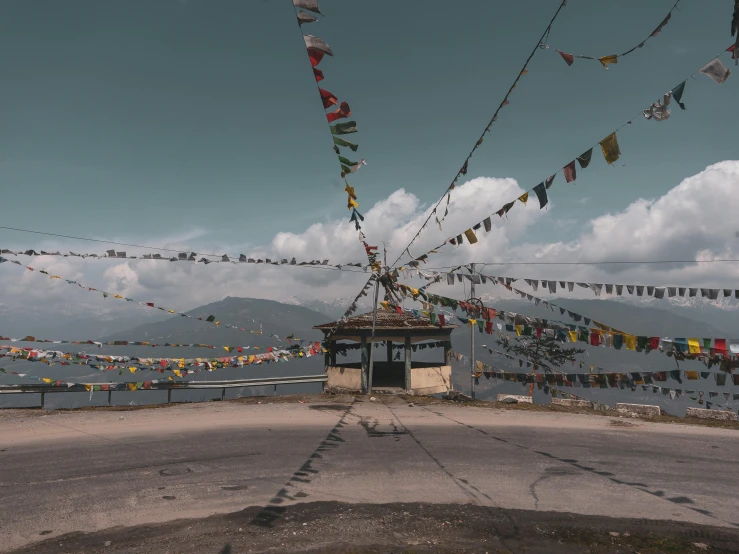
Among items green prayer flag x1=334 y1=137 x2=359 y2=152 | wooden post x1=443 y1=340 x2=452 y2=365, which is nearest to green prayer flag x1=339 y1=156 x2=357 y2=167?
green prayer flag x1=334 y1=137 x2=359 y2=152

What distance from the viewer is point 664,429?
14.2 meters

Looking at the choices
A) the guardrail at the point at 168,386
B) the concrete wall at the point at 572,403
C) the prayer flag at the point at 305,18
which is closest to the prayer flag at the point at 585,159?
the prayer flag at the point at 305,18

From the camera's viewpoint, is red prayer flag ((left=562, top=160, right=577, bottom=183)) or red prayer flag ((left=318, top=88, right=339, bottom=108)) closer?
red prayer flag ((left=318, top=88, right=339, bottom=108))

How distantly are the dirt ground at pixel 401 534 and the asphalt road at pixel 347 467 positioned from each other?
36 cm

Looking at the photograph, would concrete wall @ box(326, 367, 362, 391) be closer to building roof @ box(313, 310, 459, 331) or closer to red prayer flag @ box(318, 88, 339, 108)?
building roof @ box(313, 310, 459, 331)

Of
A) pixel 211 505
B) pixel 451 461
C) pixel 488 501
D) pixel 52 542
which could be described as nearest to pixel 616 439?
pixel 451 461

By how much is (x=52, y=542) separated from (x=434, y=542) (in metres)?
5.71

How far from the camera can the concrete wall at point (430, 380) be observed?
2402 cm

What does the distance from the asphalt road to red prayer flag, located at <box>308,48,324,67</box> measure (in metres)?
7.22

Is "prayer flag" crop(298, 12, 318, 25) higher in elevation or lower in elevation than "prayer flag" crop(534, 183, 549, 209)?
higher

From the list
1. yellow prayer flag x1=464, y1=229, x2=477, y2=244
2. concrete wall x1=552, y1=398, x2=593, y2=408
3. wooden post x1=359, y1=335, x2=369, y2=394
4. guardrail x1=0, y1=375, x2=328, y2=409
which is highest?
yellow prayer flag x1=464, y1=229, x2=477, y2=244

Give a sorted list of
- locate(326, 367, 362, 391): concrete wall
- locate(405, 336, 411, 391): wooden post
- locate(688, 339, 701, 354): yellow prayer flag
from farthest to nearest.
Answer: locate(326, 367, 362, 391): concrete wall, locate(405, 336, 411, 391): wooden post, locate(688, 339, 701, 354): yellow prayer flag

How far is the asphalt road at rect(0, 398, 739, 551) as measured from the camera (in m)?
7.91

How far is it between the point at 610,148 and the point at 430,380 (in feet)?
60.6
